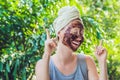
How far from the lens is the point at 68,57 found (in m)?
1.83

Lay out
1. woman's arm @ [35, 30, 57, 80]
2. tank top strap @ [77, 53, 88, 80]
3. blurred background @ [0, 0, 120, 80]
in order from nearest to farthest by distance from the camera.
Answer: woman's arm @ [35, 30, 57, 80] < tank top strap @ [77, 53, 88, 80] < blurred background @ [0, 0, 120, 80]

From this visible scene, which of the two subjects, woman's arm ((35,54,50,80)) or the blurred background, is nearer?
woman's arm ((35,54,50,80))

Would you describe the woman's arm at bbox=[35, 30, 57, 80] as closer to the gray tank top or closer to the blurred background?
the gray tank top

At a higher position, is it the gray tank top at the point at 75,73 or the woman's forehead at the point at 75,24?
the woman's forehead at the point at 75,24

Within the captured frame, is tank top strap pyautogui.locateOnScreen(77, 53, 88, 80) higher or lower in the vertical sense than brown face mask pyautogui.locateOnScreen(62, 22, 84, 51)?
lower

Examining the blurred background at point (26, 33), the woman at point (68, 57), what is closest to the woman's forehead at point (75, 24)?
the woman at point (68, 57)

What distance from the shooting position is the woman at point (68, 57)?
68.2 inches

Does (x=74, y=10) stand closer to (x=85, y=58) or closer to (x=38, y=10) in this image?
(x=85, y=58)

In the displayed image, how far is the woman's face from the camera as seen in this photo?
173cm

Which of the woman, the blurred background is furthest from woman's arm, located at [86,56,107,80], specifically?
the blurred background

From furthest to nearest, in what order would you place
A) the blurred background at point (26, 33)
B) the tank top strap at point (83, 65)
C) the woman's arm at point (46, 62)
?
the blurred background at point (26, 33), the tank top strap at point (83, 65), the woman's arm at point (46, 62)

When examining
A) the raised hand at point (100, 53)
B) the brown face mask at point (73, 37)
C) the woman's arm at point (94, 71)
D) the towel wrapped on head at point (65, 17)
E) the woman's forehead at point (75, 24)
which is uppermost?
the towel wrapped on head at point (65, 17)

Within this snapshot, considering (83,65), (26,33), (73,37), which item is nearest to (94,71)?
(83,65)

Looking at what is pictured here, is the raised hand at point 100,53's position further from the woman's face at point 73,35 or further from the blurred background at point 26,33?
the blurred background at point 26,33
